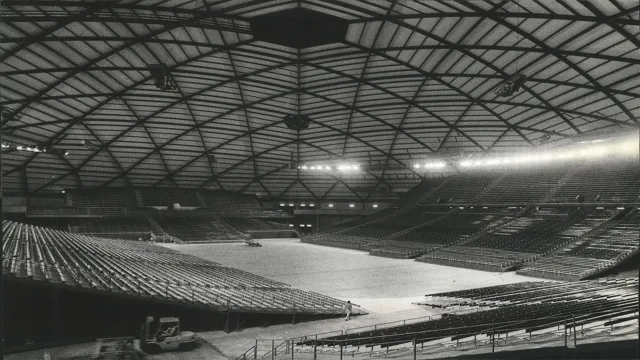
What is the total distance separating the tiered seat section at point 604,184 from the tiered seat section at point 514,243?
2.20 metres

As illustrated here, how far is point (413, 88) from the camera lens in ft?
113

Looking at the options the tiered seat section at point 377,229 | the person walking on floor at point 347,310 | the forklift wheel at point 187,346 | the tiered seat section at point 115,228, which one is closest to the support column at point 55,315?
the forklift wheel at point 187,346

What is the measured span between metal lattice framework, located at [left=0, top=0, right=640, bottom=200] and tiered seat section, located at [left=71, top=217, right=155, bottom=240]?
6.64m

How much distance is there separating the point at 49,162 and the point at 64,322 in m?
40.5

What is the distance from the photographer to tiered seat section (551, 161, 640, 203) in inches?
1255

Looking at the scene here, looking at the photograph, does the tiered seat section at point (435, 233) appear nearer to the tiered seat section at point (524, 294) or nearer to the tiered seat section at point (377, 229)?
the tiered seat section at point (377, 229)

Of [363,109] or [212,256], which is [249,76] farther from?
[212,256]

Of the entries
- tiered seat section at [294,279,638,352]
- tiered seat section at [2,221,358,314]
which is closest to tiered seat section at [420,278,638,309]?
tiered seat section at [294,279,638,352]

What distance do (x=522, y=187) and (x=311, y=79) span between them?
903 inches

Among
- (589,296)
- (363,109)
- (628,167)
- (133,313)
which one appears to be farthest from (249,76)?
(628,167)

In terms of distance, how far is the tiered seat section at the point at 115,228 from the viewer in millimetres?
44406

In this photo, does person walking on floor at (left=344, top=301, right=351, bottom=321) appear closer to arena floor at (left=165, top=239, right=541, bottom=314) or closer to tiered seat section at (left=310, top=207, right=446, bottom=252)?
arena floor at (left=165, top=239, right=541, bottom=314)

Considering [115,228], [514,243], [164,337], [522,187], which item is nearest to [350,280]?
[164,337]

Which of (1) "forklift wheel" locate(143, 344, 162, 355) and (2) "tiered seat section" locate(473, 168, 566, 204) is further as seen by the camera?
(2) "tiered seat section" locate(473, 168, 566, 204)
